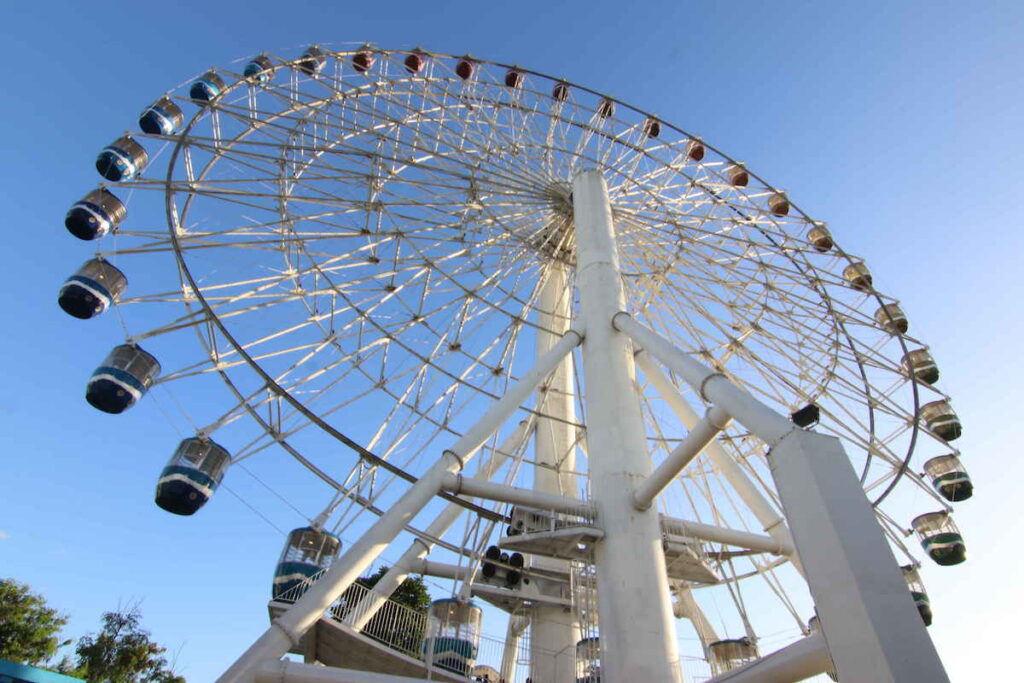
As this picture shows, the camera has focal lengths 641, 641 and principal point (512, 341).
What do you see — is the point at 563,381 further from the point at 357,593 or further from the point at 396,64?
the point at 396,64

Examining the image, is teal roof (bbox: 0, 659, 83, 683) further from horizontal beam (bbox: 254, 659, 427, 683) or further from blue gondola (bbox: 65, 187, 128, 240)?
horizontal beam (bbox: 254, 659, 427, 683)

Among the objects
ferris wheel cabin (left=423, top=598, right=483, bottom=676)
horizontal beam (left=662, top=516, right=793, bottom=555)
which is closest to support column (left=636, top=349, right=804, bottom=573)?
horizontal beam (left=662, top=516, right=793, bottom=555)

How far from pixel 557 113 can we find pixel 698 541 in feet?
48.2

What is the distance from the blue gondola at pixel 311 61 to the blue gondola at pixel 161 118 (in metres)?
3.45

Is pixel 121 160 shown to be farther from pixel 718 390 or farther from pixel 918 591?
pixel 918 591

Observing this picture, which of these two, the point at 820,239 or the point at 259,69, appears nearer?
the point at 259,69

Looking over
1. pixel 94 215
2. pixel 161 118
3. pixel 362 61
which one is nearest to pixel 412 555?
pixel 94 215

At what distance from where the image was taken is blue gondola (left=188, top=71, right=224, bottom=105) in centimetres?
1660

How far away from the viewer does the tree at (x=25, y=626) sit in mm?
28750

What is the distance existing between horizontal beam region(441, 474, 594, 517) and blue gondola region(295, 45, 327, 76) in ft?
42.2

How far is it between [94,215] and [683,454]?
13.5m

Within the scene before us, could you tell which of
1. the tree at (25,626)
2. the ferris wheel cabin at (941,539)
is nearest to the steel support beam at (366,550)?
the ferris wheel cabin at (941,539)

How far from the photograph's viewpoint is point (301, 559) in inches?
503

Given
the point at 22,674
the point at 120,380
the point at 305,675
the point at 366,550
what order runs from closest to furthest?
1. the point at 305,675
2. the point at 366,550
3. the point at 120,380
4. the point at 22,674
